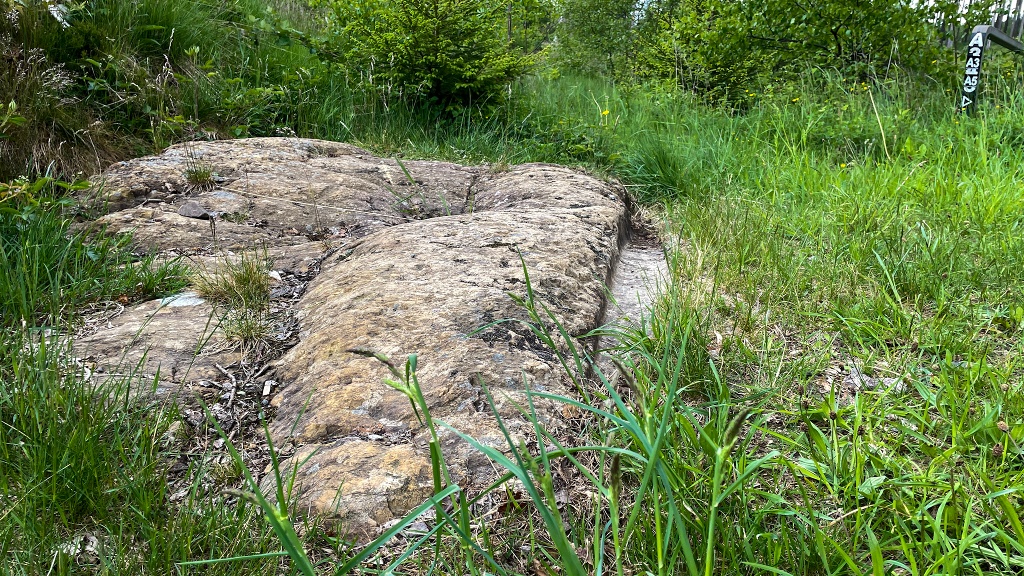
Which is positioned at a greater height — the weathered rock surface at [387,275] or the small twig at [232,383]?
the weathered rock surface at [387,275]

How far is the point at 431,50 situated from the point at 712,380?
402 cm

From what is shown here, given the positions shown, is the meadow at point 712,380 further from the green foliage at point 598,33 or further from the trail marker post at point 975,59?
the green foliage at point 598,33

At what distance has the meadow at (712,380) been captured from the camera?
1.24 m

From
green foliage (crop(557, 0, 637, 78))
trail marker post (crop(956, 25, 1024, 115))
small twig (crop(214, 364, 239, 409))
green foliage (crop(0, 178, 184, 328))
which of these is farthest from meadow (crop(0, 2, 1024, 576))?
green foliage (crop(557, 0, 637, 78))

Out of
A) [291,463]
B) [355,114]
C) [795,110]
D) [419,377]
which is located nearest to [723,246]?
[419,377]

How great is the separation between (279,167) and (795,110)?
11.8 feet

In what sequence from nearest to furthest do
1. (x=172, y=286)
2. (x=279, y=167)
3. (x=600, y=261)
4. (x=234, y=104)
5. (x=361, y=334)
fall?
(x=361, y=334) → (x=172, y=286) → (x=600, y=261) → (x=279, y=167) → (x=234, y=104)

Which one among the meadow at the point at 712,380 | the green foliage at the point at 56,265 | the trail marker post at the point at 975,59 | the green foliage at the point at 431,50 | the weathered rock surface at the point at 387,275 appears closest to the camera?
the meadow at the point at 712,380

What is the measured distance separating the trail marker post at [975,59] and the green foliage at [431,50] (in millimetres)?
3199

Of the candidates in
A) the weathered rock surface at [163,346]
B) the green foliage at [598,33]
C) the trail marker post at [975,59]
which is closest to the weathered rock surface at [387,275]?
the weathered rock surface at [163,346]

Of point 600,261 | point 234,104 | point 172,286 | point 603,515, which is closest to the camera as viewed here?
point 603,515

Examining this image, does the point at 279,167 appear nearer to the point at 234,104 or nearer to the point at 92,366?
the point at 234,104

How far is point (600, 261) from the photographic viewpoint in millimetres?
2711

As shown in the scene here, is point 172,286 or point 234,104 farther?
point 234,104
